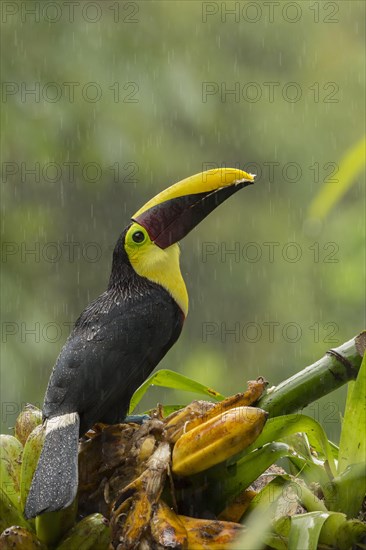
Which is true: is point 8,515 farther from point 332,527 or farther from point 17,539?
point 332,527

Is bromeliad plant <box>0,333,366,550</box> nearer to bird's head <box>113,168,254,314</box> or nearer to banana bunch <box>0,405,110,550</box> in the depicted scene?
banana bunch <box>0,405,110,550</box>

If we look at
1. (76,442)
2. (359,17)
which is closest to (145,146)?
(359,17)

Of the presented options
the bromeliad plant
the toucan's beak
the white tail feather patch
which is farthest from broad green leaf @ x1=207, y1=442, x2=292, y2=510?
the toucan's beak

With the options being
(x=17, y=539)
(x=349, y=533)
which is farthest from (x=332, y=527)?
(x=17, y=539)

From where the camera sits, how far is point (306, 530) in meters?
1.35

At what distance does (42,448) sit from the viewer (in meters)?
1.68

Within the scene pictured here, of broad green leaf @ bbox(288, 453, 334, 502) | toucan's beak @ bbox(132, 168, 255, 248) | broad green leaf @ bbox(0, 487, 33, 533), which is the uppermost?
toucan's beak @ bbox(132, 168, 255, 248)

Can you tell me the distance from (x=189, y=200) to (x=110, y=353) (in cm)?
36

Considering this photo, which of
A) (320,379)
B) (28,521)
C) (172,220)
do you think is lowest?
(28,521)

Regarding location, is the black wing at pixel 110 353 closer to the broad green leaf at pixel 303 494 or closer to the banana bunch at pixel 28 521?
the banana bunch at pixel 28 521

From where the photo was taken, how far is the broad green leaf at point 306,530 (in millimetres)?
1329

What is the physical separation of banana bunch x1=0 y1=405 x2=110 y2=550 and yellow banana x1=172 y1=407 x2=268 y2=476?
153mm

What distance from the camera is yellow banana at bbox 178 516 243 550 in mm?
1383

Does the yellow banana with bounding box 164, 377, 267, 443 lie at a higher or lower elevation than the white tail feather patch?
higher
